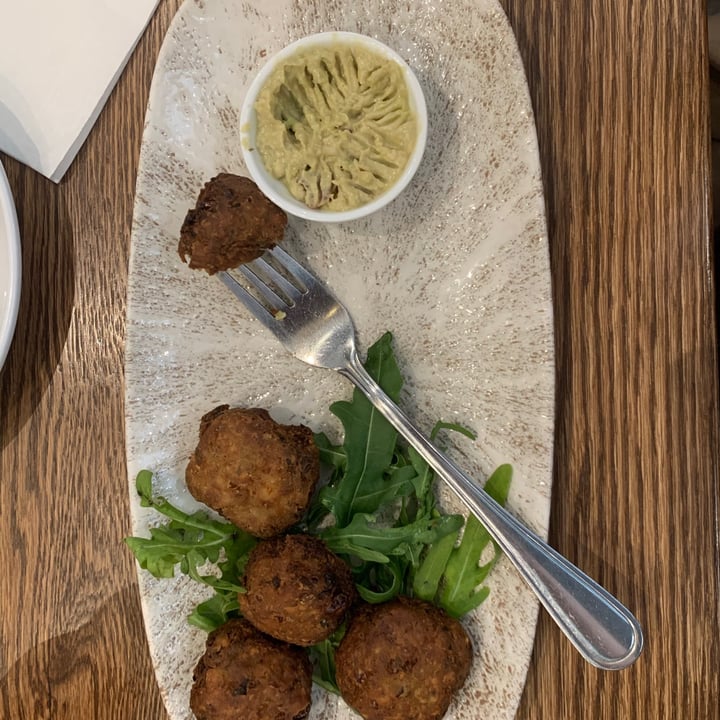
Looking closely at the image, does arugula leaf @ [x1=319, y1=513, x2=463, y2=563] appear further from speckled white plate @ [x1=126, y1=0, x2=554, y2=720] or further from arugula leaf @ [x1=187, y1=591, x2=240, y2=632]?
arugula leaf @ [x1=187, y1=591, x2=240, y2=632]

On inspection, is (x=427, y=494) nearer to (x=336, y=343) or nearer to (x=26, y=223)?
(x=336, y=343)

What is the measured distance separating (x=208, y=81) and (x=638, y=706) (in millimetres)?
1489

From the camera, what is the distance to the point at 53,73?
1447 mm

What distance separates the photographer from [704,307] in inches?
50.9

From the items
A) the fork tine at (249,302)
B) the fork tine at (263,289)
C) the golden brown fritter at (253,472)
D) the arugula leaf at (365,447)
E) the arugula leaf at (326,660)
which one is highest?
the fork tine at (263,289)

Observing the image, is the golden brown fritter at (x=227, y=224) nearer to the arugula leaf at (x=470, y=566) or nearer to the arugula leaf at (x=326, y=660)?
the arugula leaf at (x=470, y=566)

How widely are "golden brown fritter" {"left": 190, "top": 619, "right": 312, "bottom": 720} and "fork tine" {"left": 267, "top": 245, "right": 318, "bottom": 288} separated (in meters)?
0.67

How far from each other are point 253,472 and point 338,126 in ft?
2.09

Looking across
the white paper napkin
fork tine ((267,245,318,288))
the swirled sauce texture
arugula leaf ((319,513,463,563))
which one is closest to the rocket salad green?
arugula leaf ((319,513,463,563))

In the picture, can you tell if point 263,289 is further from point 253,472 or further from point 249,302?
point 253,472

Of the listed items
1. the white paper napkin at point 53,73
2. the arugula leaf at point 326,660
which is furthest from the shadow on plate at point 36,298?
the arugula leaf at point 326,660

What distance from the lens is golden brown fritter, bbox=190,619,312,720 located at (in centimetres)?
117

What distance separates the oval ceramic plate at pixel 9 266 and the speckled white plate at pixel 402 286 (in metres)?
0.23

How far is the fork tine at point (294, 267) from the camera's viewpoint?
136cm
